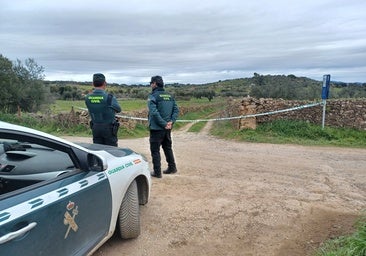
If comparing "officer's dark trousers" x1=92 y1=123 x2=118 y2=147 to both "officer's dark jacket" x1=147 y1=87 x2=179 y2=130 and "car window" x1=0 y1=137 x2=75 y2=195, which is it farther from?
"car window" x1=0 y1=137 x2=75 y2=195

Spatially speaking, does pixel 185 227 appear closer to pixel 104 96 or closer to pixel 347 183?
pixel 104 96

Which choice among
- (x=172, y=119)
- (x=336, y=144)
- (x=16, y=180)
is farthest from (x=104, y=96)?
(x=336, y=144)

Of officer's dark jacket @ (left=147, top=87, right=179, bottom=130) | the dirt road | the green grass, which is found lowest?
the dirt road

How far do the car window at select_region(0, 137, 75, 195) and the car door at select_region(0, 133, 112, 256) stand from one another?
42 mm

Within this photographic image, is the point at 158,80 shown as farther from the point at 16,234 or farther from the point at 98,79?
the point at 16,234

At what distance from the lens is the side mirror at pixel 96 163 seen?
3173 millimetres

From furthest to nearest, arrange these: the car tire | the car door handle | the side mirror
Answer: the car tire → the side mirror → the car door handle

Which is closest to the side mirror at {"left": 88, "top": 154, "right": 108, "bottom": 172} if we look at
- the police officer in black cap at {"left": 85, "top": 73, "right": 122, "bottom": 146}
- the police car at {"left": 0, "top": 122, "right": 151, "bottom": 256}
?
the police car at {"left": 0, "top": 122, "right": 151, "bottom": 256}

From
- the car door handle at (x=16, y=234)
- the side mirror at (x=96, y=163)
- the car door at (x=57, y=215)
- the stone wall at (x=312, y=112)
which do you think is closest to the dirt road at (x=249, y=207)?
the car door at (x=57, y=215)

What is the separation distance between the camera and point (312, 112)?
12.1 m

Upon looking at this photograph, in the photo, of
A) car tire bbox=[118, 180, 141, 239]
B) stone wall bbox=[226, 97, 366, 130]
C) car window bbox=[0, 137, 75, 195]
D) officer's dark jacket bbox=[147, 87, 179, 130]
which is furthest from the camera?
stone wall bbox=[226, 97, 366, 130]

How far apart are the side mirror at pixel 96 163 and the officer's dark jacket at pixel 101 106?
8.18ft

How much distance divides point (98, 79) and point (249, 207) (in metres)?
2.91

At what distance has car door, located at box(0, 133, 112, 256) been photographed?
2.28 m
